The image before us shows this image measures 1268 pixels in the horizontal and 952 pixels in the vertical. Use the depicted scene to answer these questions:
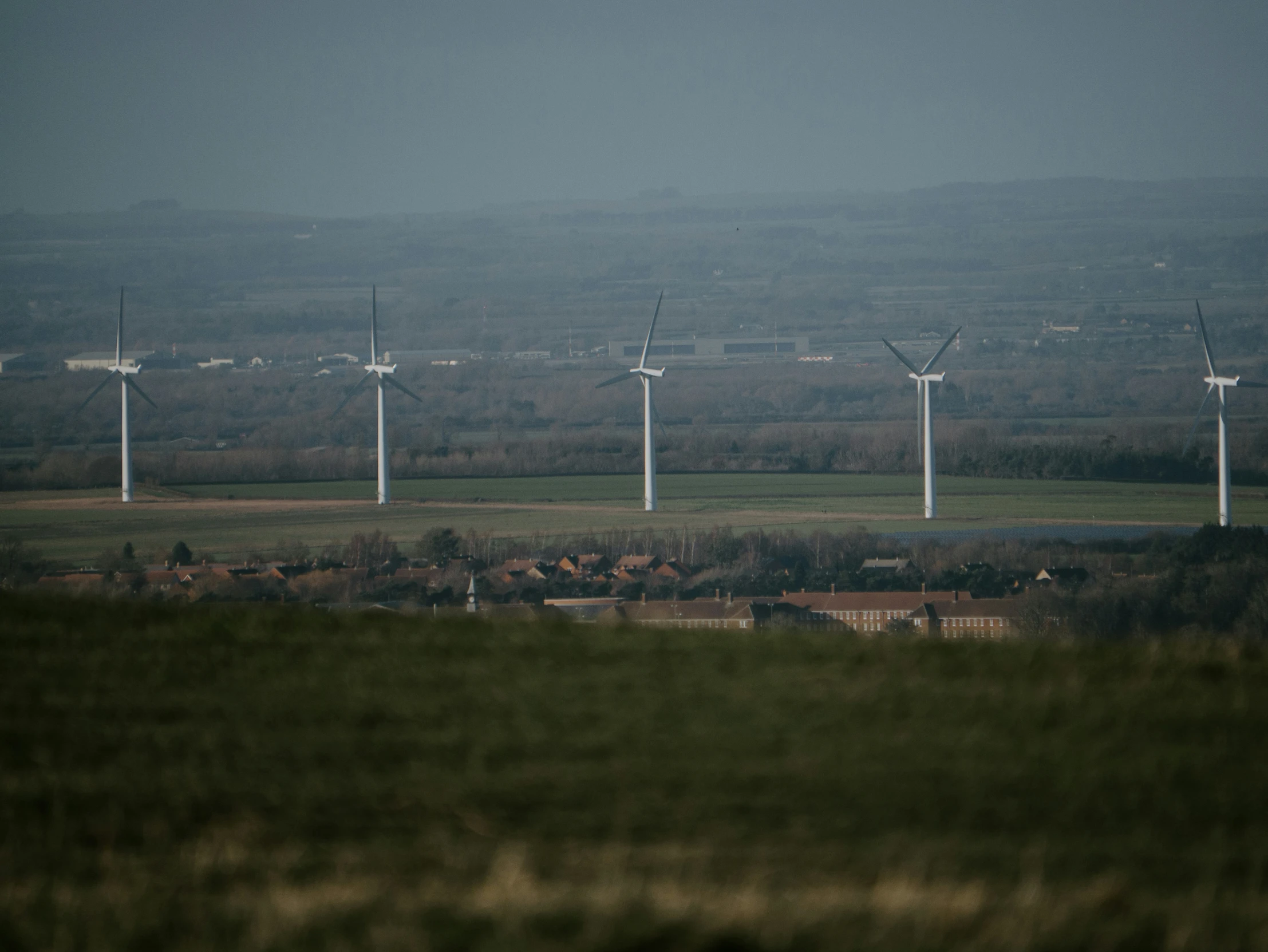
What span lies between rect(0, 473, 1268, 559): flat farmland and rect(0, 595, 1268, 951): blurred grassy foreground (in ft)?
179

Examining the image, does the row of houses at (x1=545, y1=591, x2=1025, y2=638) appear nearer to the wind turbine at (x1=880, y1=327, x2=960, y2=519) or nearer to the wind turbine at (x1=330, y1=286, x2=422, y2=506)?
the wind turbine at (x1=880, y1=327, x2=960, y2=519)

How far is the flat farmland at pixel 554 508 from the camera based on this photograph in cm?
7556

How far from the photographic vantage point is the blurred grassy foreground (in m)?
5.82

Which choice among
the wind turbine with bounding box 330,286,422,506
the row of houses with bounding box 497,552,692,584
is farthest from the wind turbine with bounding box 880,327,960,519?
the wind turbine with bounding box 330,286,422,506

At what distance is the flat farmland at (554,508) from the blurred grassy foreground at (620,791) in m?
54.7

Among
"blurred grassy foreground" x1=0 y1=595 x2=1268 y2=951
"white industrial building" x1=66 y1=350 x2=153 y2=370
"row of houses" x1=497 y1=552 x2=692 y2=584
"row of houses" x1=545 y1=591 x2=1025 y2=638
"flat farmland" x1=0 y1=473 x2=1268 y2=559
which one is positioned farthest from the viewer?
"white industrial building" x1=66 y1=350 x2=153 y2=370

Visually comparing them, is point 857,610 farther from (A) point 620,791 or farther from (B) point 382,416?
(B) point 382,416

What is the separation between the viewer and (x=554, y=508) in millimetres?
90250

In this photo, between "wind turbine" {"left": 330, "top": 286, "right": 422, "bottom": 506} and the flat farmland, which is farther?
"wind turbine" {"left": 330, "top": 286, "right": 422, "bottom": 506}

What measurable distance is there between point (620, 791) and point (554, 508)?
82716 mm

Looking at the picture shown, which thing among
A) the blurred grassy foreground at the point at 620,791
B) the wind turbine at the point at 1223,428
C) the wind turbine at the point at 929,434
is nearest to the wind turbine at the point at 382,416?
the wind turbine at the point at 929,434

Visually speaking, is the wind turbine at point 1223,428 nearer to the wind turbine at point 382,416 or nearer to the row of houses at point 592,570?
the row of houses at point 592,570

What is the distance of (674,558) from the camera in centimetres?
6619

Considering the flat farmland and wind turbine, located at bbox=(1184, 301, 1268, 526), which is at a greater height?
wind turbine, located at bbox=(1184, 301, 1268, 526)
